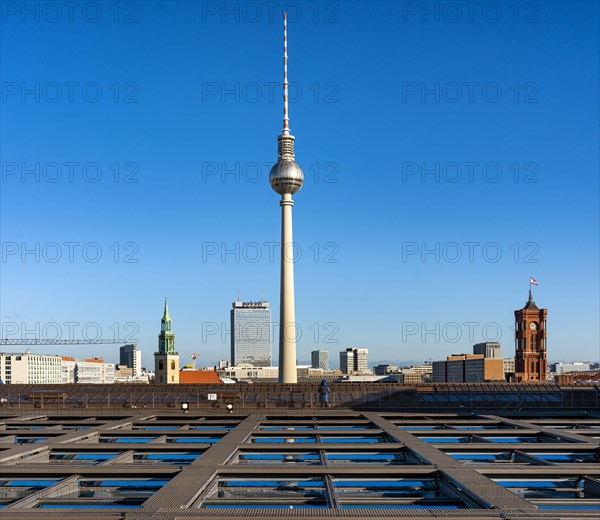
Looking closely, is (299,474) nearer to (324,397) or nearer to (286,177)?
(324,397)

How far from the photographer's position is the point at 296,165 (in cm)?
18250

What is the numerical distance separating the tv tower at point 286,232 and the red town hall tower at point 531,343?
55548 millimetres

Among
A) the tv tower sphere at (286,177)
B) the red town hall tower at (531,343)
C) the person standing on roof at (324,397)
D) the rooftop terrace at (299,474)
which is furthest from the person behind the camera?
the tv tower sphere at (286,177)

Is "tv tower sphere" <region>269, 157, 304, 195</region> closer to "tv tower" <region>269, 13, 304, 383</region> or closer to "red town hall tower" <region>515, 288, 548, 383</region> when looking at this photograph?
"tv tower" <region>269, 13, 304, 383</region>

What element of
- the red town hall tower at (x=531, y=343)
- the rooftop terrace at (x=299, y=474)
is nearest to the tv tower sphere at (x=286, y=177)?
the red town hall tower at (x=531, y=343)

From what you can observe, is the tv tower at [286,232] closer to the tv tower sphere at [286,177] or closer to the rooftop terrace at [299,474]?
the tv tower sphere at [286,177]

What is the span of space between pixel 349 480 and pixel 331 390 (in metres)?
60.2

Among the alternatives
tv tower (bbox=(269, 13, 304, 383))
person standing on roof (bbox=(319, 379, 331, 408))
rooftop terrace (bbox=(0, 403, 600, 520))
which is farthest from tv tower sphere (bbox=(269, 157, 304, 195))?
rooftop terrace (bbox=(0, 403, 600, 520))

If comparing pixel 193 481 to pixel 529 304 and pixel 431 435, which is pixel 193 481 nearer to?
pixel 431 435

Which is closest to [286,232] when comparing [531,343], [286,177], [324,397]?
[286,177]

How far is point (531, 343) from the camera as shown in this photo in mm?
176750

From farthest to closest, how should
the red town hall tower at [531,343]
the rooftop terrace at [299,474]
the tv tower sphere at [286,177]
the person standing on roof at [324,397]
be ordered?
the tv tower sphere at [286,177] < the red town hall tower at [531,343] < the person standing on roof at [324,397] < the rooftop terrace at [299,474]

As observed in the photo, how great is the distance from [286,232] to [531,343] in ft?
218

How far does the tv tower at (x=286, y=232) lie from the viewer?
17450 centimetres
